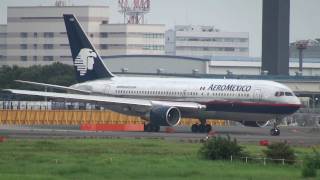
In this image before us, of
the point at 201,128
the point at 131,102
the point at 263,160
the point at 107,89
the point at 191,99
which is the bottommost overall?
the point at 201,128

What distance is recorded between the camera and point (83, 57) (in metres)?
103

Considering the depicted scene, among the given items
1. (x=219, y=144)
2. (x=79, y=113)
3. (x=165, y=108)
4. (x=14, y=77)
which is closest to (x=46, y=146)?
(x=219, y=144)

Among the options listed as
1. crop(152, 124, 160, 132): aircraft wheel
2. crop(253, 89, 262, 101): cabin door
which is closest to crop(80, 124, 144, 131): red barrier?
crop(152, 124, 160, 132): aircraft wheel

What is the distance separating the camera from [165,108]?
9300 cm

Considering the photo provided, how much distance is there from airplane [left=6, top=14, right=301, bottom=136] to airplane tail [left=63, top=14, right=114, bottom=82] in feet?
1.76

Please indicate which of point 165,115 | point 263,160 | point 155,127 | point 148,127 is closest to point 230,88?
point 165,115

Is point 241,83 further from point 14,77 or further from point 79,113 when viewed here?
point 14,77

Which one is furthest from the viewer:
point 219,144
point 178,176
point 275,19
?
point 275,19

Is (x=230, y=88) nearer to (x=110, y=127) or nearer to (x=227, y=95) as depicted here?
(x=227, y=95)

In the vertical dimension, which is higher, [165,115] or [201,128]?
[165,115]

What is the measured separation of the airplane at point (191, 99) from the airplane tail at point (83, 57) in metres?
0.54

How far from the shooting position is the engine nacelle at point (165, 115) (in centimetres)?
9244

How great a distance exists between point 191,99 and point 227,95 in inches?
133

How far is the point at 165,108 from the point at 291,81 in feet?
199
